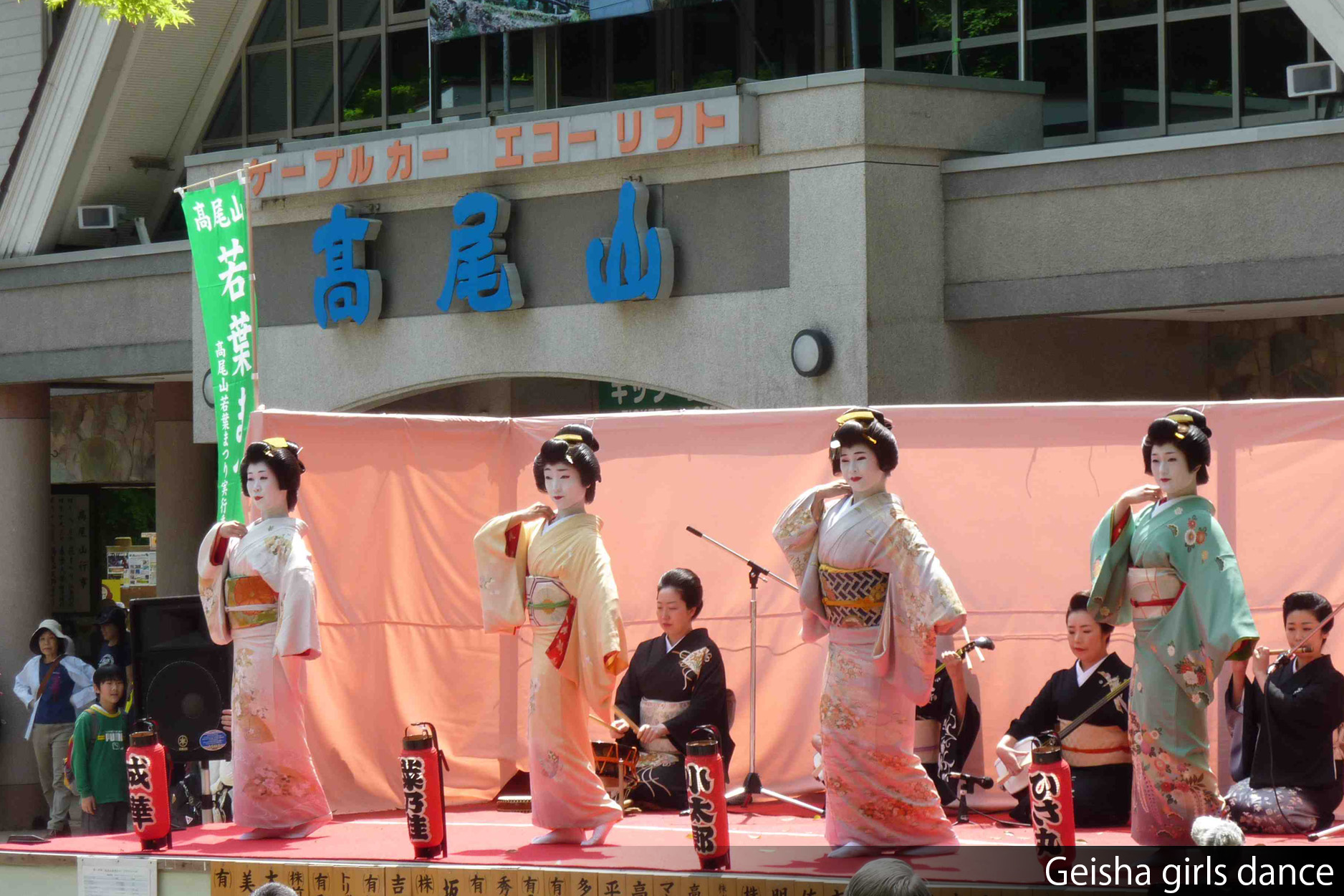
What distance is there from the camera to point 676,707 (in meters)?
A: 7.73

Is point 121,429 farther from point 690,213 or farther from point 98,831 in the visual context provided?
point 690,213

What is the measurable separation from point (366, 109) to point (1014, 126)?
554 centimetres

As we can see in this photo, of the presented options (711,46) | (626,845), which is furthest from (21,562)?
(626,845)

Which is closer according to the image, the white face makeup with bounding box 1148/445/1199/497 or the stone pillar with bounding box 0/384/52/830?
the white face makeup with bounding box 1148/445/1199/497

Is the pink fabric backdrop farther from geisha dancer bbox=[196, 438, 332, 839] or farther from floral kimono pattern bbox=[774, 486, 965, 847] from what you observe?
floral kimono pattern bbox=[774, 486, 965, 847]

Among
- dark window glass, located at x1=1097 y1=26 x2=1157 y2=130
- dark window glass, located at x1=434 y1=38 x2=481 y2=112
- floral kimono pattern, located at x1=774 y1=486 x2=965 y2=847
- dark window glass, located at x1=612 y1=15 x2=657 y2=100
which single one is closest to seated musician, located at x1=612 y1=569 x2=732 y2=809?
floral kimono pattern, located at x1=774 y1=486 x2=965 y2=847

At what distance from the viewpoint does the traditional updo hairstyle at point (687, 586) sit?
7840mm

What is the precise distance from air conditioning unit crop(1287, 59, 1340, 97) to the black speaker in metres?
6.43

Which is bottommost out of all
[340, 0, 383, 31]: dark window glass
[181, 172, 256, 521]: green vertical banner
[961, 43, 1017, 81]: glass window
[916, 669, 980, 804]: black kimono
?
[916, 669, 980, 804]: black kimono

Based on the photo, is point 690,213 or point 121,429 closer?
point 690,213

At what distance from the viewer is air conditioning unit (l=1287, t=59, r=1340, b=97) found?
9.21 m

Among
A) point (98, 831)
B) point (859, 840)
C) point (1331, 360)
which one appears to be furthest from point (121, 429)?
point (859, 840)

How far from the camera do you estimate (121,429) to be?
53.4ft

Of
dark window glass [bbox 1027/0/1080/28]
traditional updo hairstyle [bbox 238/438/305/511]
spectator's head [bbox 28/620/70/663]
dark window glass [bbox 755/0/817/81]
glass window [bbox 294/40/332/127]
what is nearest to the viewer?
traditional updo hairstyle [bbox 238/438/305/511]
